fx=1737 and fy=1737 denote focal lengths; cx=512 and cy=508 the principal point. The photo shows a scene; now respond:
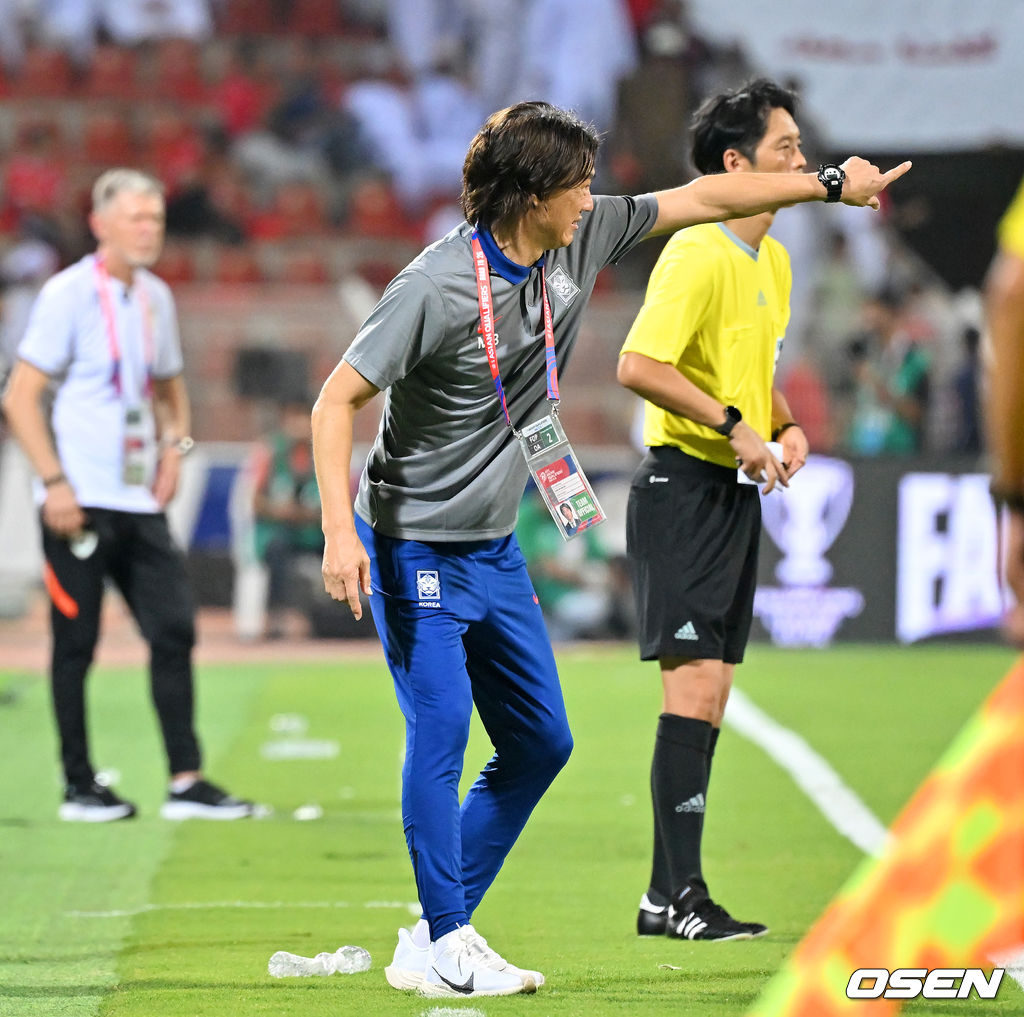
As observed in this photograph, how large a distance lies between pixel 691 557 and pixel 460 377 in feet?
3.71

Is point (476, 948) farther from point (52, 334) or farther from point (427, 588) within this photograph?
point (52, 334)

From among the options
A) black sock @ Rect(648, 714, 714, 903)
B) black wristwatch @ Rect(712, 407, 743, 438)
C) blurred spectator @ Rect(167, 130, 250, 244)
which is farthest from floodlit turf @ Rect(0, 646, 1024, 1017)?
blurred spectator @ Rect(167, 130, 250, 244)

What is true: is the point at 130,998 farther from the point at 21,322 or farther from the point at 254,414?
the point at 21,322

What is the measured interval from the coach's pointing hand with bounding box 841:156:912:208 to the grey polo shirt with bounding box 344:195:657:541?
49cm

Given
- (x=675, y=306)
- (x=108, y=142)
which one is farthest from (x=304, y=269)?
(x=675, y=306)

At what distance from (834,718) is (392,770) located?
104 inches

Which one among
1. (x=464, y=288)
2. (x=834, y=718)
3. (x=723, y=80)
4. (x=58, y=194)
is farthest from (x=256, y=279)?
(x=464, y=288)

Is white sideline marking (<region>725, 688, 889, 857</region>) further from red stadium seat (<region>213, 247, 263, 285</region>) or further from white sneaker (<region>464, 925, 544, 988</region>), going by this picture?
red stadium seat (<region>213, 247, 263, 285</region>)

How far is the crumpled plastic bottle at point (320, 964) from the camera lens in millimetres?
4227

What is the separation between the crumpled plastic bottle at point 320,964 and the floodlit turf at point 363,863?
0.05 meters

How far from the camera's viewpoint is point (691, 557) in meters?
4.77

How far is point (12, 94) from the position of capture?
19.4 metres

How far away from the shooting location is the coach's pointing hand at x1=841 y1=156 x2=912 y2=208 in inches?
161

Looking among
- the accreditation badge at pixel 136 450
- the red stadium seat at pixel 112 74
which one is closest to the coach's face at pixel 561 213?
the accreditation badge at pixel 136 450
